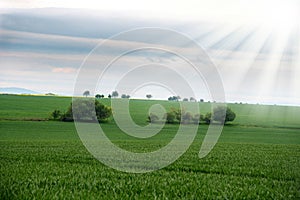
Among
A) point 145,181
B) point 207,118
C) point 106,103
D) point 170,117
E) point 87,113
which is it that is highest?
point 106,103

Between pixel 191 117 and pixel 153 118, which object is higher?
pixel 191 117

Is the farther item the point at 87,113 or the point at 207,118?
the point at 207,118

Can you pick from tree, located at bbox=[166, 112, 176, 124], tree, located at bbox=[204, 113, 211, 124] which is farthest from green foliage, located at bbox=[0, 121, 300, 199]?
tree, located at bbox=[204, 113, 211, 124]

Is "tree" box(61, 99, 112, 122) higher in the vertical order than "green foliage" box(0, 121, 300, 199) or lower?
higher

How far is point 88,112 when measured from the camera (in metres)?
64.9

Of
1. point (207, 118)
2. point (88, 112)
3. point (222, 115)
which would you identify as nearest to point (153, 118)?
point (207, 118)

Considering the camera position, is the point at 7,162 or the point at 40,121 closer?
the point at 7,162

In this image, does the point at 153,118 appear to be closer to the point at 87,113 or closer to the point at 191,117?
the point at 191,117

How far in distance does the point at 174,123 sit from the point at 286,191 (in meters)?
57.2

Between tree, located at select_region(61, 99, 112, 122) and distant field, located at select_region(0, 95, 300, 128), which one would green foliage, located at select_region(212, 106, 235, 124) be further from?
tree, located at select_region(61, 99, 112, 122)

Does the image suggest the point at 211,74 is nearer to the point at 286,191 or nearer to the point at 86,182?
the point at 286,191

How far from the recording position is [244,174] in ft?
60.8

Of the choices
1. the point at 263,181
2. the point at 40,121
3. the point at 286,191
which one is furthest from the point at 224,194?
the point at 40,121

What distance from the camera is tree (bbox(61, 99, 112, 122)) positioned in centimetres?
6462
